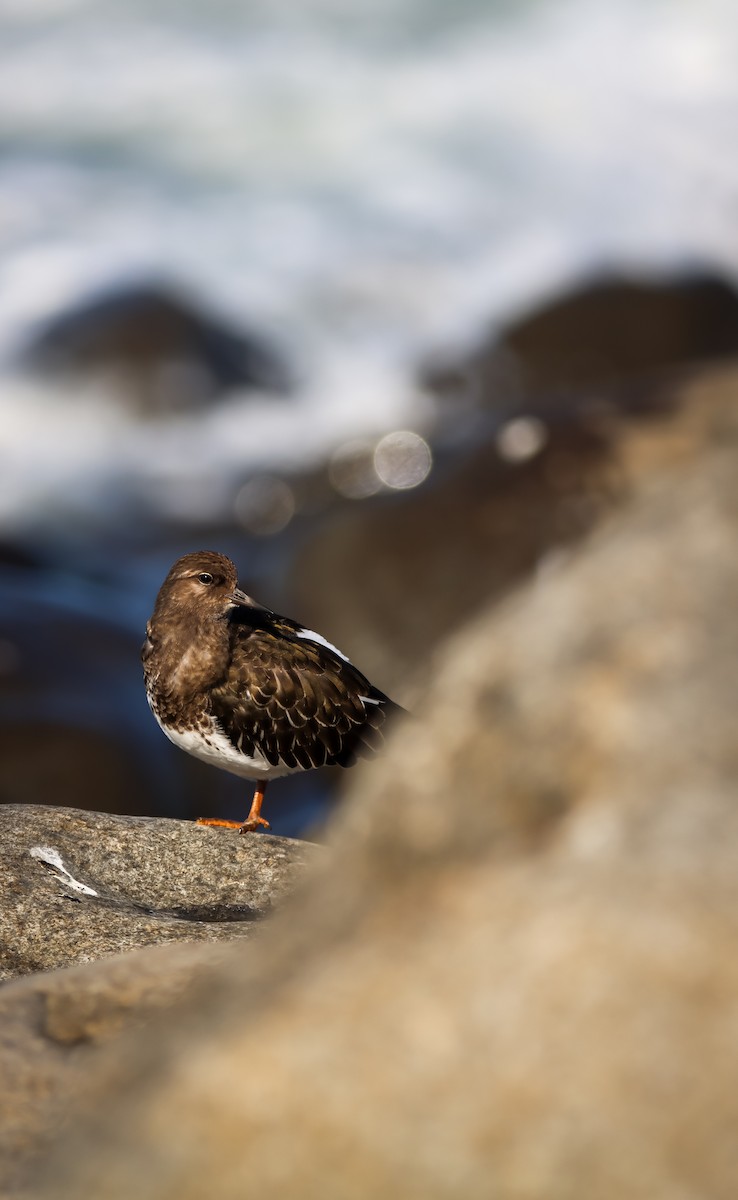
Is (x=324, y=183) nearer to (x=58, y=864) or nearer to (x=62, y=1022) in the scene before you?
(x=58, y=864)

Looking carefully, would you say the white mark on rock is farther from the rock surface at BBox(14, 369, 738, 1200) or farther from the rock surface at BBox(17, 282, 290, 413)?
the rock surface at BBox(17, 282, 290, 413)

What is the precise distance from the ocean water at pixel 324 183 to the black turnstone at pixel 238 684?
1221 cm

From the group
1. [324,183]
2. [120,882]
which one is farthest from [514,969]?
[324,183]

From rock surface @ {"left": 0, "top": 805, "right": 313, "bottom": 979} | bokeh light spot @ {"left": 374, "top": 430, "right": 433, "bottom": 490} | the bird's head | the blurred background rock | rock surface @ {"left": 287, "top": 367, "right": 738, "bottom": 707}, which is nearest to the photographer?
rock surface @ {"left": 0, "top": 805, "right": 313, "bottom": 979}

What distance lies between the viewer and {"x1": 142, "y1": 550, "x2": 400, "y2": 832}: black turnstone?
7527mm

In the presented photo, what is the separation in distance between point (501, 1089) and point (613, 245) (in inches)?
1180

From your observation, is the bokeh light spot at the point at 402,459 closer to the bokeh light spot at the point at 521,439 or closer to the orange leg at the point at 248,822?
the bokeh light spot at the point at 521,439

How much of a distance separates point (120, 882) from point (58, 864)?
1.03ft

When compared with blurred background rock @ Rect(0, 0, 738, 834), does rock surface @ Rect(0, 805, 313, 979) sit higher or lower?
lower

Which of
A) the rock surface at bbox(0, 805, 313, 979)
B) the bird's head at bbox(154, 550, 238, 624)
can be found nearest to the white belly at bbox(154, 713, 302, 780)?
the bird's head at bbox(154, 550, 238, 624)

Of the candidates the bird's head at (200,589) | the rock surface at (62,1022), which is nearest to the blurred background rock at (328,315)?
the bird's head at (200,589)

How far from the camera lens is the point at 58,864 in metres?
5.96

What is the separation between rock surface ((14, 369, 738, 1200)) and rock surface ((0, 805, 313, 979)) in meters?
2.69

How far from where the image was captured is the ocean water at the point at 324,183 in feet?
72.5
